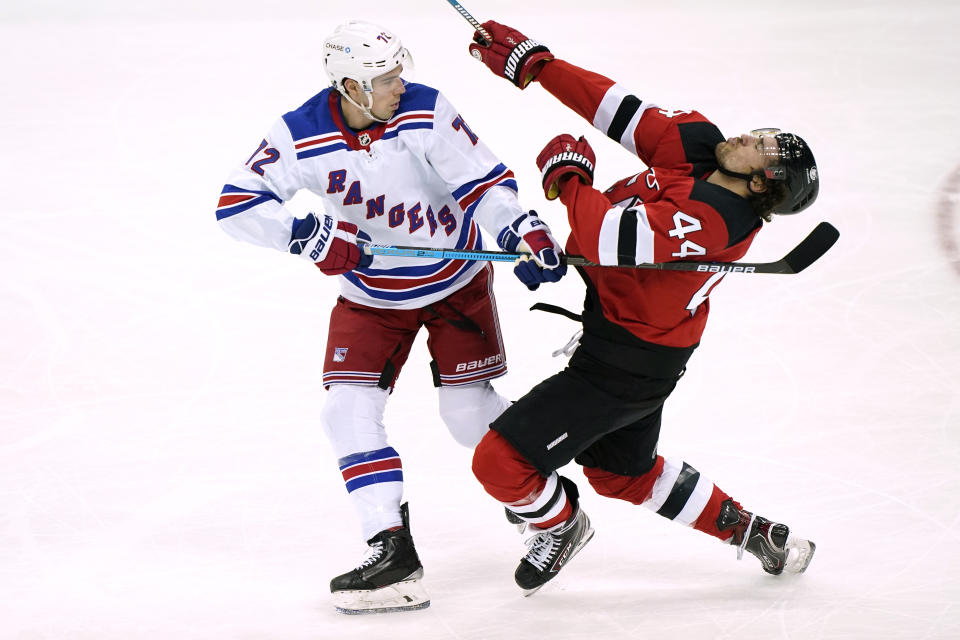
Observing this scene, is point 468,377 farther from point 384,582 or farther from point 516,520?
point 384,582

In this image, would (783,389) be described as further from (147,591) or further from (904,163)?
(147,591)

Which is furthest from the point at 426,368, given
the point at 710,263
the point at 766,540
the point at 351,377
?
the point at 710,263

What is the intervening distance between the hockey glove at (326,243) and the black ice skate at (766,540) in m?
1.25

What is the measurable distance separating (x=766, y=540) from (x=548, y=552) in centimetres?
62

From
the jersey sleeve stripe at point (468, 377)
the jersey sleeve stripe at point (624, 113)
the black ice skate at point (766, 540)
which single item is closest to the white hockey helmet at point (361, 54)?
the jersey sleeve stripe at point (624, 113)

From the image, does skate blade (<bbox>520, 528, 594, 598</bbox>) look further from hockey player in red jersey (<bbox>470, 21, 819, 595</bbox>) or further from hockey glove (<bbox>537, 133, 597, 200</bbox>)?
hockey glove (<bbox>537, 133, 597, 200</bbox>)

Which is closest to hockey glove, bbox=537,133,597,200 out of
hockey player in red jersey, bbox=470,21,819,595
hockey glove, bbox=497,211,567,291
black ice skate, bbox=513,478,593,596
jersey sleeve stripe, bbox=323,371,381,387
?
hockey player in red jersey, bbox=470,21,819,595

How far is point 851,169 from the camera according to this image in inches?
194

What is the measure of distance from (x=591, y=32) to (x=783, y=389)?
3.22 m

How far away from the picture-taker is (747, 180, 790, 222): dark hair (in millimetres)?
2391

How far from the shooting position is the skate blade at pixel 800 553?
2.89 meters

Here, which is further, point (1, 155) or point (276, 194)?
point (1, 155)

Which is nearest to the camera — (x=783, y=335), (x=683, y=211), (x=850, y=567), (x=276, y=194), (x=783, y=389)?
(x=683, y=211)

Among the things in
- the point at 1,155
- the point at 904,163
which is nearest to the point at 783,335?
the point at 904,163
